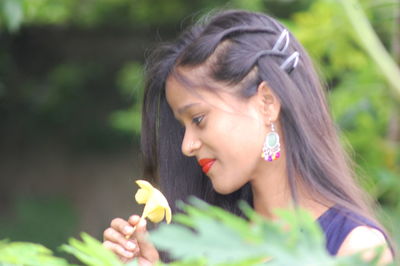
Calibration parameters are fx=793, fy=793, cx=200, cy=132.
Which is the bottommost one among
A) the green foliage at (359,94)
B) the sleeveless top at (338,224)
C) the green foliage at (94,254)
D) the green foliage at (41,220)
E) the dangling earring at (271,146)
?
the green foliage at (94,254)

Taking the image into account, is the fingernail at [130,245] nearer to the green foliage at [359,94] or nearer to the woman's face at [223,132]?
the woman's face at [223,132]

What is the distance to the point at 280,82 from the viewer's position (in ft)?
4.79

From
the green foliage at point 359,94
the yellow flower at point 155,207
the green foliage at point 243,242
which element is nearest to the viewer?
the green foliage at point 243,242

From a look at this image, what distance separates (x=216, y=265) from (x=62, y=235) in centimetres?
445

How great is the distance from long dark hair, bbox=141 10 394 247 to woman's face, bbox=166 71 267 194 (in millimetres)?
35

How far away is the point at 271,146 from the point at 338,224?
187 millimetres

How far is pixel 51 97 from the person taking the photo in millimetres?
5504

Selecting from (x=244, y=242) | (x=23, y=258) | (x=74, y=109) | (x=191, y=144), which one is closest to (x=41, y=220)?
(x=74, y=109)

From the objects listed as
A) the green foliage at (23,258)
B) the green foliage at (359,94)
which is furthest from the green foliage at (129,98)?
the green foliage at (23,258)

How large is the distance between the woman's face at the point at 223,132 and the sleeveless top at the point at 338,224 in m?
0.17

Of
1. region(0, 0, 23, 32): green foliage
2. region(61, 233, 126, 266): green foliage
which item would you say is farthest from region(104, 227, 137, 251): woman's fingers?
region(0, 0, 23, 32): green foliage

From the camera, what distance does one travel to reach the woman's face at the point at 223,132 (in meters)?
1.40

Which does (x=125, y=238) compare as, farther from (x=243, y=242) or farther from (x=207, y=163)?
(x=243, y=242)

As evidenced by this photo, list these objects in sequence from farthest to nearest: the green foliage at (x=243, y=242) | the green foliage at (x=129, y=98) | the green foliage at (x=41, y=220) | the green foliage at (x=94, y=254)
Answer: the green foliage at (x=41, y=220)
the green foliage at (x=129, y=98)
the green foliage at (x=94, y=254)
the green foliage at (x=243, y=242)
